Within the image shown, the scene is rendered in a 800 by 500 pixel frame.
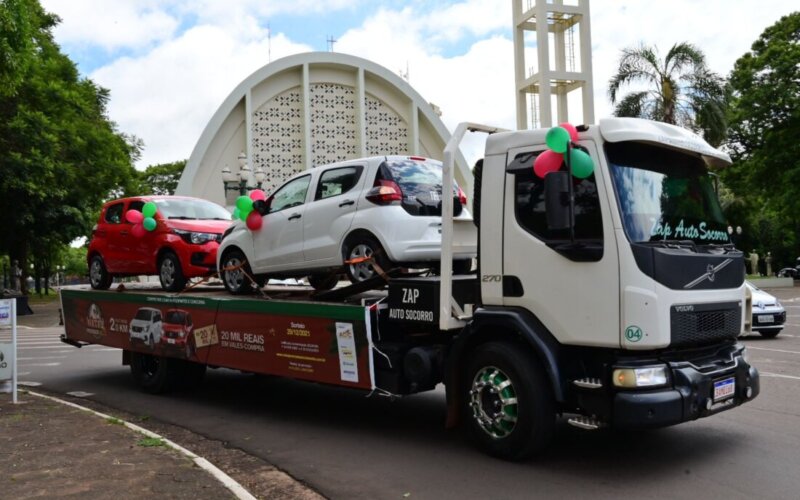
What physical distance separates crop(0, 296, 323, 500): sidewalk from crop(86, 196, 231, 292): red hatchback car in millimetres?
2616

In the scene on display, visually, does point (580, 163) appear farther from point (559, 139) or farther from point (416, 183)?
point (416, 183)

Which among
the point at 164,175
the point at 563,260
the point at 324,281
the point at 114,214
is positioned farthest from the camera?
the point at 164,175

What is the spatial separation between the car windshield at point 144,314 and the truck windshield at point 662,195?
677 cm

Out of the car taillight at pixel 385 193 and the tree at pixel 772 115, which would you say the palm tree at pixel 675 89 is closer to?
the tree at pixel 772 115

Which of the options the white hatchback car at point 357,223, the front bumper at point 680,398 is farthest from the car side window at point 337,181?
the front bumper at point 680,398

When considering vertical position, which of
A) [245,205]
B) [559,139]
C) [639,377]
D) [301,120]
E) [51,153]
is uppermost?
[301,120]

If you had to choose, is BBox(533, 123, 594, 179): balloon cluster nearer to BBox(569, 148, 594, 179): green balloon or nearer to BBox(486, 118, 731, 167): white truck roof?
BBox(569, 148, 594, 179): green balloon

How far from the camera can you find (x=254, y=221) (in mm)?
8773

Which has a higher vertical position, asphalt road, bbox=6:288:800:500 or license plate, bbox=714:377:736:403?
license plate, bbox=714:377:736:403

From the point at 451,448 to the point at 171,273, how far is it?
5.30 meters

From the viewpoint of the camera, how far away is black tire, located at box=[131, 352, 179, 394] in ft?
32.4

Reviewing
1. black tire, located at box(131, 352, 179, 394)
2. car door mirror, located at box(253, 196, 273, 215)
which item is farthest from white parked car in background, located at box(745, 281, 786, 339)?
black tire, located at box(131, 352, 179, 394)

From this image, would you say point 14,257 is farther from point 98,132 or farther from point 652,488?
point 652,488

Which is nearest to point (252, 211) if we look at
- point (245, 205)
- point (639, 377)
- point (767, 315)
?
point (245, 205)
